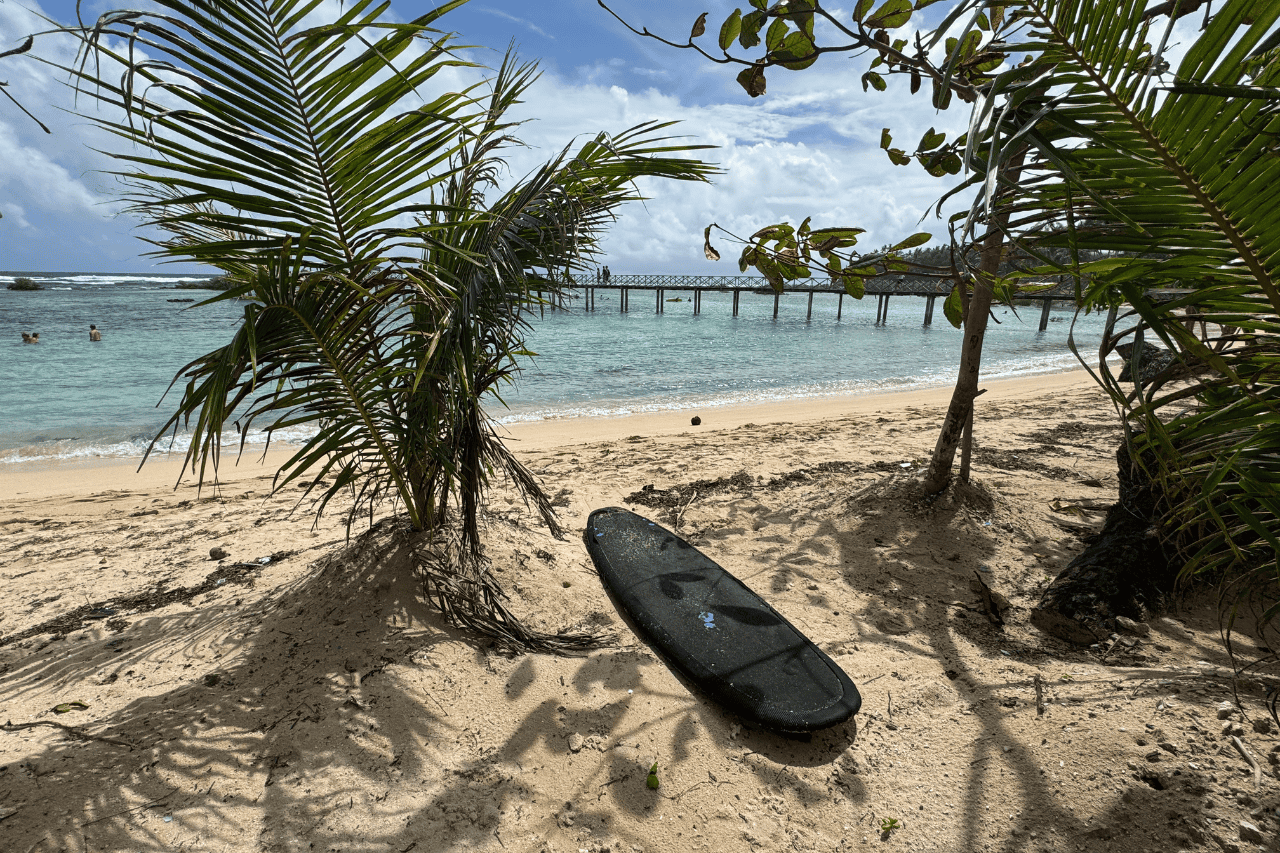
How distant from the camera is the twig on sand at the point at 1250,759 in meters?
1.55

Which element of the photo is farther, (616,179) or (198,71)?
(616,179)

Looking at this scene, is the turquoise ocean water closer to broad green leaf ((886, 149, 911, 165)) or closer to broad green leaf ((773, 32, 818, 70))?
broad green leaf ((773, 32, 818, 70))

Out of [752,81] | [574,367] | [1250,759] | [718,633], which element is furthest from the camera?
[574,367]

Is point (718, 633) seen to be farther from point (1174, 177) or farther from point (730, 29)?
point (730, 29)

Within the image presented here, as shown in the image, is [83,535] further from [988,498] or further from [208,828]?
[988,498]

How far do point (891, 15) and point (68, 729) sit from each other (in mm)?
3975

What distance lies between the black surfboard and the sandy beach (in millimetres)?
81

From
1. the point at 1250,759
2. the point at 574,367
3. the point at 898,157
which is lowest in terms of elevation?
the point at 574,367

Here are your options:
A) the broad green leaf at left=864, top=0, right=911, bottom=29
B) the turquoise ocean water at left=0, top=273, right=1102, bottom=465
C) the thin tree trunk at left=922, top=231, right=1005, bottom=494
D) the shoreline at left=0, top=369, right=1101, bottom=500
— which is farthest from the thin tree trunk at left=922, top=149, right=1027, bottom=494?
the shoreline at left=0, top=369, right=1101, bottom=500

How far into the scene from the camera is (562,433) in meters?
8.73

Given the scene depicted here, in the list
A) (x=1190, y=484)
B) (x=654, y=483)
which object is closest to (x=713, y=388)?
(x=654, y=483)

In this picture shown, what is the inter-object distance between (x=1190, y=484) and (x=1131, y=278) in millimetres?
688

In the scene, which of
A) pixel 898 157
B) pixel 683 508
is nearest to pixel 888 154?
pixel 898 157

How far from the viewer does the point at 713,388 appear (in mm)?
13391
